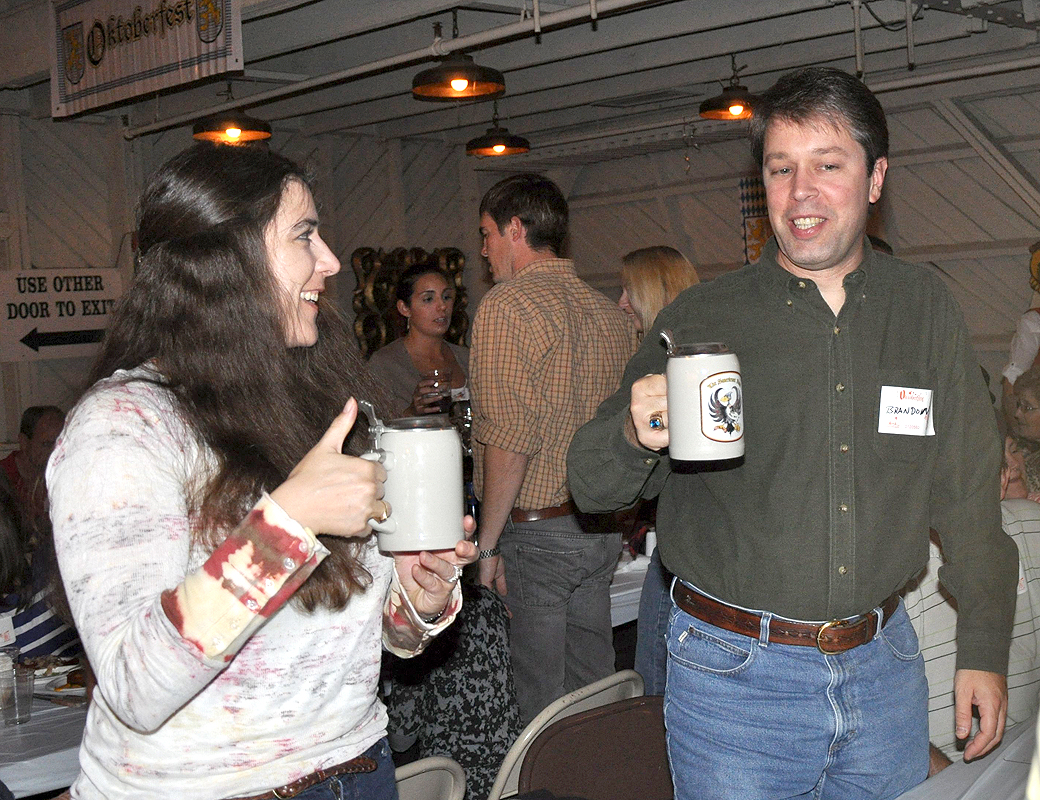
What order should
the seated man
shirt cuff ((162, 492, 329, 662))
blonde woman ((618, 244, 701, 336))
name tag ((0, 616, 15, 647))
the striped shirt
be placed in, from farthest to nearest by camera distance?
blonde woman ((618, 244, 701, 336)) → the striped shirt → name tag ((0, 616, 15, 647)) → the seated man → shirt cuff ((162, 492, 329, 662))

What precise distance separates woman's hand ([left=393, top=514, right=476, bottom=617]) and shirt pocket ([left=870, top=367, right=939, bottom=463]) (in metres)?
0.77

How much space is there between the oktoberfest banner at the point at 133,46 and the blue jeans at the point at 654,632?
346cm

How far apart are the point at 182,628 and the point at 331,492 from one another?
21cm

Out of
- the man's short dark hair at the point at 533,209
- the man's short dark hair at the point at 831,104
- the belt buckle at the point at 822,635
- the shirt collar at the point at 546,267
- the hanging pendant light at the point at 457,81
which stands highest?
the hanging pendant light at the point at 457,81

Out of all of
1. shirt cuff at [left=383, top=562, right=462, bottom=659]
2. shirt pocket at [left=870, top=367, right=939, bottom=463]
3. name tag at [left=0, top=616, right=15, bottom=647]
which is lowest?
name tag at [left=0, top=616, right=15, bottom=647]

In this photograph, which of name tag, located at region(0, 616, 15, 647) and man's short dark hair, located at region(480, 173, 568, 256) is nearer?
name tag, located at region(0, 616, 15, 647)

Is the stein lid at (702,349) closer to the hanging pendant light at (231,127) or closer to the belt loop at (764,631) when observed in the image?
the belt loop at (764,631)

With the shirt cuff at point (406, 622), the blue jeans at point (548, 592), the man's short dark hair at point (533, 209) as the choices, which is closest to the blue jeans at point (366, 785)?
the shirt cuff at point (406, 622)

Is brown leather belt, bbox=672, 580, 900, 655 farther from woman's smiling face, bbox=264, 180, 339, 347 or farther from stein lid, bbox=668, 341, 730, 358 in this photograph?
woman's smiling face, bbox=264, 180, 339, 347

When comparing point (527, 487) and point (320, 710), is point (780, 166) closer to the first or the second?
point (320, 710)

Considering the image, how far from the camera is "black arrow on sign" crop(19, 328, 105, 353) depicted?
813cm

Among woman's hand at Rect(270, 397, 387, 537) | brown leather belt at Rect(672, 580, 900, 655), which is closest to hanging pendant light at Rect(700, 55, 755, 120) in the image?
brown leather belt at Rect(672, 580, 900, 655)

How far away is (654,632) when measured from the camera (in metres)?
3.03

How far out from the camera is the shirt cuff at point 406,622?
62.6 inches
